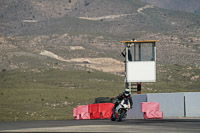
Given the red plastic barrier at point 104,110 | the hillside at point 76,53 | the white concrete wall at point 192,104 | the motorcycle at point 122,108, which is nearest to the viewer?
the motorcycle at point 122,108

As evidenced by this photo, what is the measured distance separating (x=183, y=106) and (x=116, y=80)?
6690 cm

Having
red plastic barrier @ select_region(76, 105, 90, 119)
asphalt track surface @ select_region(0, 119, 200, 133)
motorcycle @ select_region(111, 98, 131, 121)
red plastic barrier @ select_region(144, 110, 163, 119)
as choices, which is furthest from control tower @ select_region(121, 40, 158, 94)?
asphalt track surface @ select_region(0, 119, 200, 133)

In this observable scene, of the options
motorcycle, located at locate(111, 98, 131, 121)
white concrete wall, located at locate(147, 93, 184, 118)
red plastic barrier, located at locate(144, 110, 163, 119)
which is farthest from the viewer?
white concrete wall, located at locate(147, 93, 184, 118)

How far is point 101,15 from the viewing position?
192250 mm

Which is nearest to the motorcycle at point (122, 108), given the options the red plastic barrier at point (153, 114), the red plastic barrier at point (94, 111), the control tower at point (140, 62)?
the red plastic barrier at point (153, 114)

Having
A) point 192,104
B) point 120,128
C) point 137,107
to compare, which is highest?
point 192,104

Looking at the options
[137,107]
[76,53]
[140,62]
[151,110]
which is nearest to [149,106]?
[151,110]

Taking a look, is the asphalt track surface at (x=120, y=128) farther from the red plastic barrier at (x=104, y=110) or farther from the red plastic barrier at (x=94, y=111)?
the red plastic barrier at (x=94, y=111)

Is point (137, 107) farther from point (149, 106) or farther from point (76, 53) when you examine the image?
point (76, 53)

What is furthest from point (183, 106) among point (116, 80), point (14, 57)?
point (14, 57)

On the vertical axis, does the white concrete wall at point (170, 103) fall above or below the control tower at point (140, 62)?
below

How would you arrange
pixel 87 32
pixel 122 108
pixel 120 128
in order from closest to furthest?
1. pixel 120 128
2. pixel 122 108
3. pixel 87 32

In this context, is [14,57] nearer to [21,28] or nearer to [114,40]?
[114,40]

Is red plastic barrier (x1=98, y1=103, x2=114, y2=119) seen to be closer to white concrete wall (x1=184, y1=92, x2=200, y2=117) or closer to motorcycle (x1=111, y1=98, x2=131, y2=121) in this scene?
white concrete wall (x1=184, y1=92, x2=200, y2=117)
